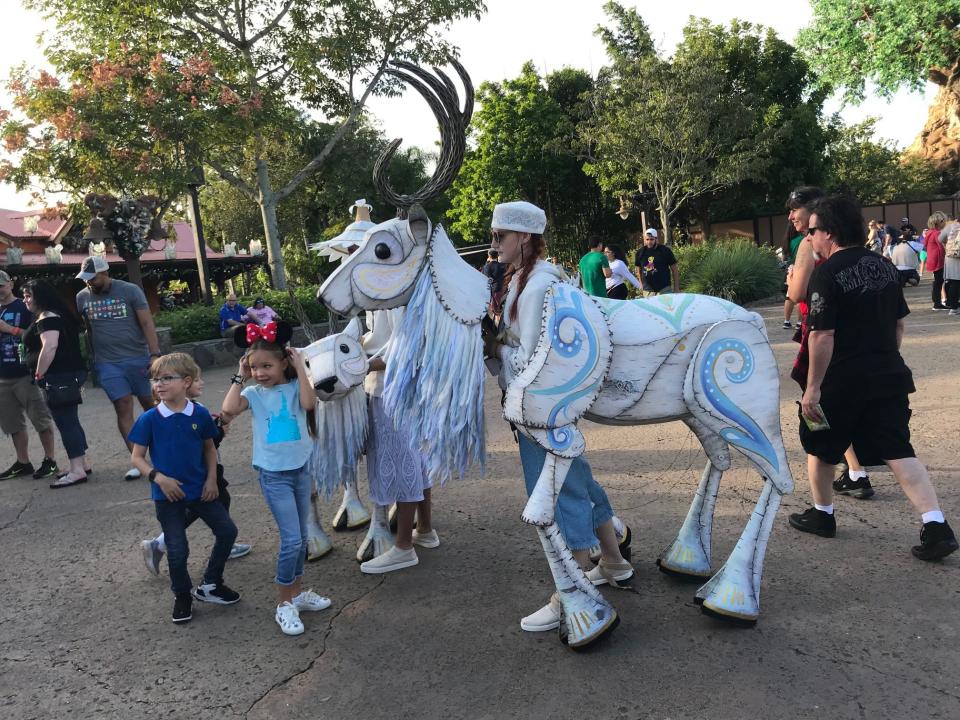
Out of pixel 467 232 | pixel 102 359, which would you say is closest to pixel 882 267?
pixel 102 359

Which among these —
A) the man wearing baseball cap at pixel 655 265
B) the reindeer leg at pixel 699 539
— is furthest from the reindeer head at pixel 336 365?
the man wearing baseball cap at pixel 655 265

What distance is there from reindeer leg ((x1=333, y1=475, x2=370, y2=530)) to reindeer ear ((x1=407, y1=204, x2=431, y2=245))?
197 cm

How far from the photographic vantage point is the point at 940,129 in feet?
113

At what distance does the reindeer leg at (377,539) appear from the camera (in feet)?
12.2

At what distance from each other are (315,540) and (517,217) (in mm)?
2244

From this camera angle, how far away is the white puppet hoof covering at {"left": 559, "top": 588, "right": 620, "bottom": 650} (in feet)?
8.66

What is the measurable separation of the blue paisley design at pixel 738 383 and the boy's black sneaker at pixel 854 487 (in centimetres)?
164

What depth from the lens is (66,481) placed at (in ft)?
18.2

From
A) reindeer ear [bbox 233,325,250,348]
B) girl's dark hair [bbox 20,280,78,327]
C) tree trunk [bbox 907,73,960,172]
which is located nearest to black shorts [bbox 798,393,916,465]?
reindeer ear [bbox 233,325,250,348]

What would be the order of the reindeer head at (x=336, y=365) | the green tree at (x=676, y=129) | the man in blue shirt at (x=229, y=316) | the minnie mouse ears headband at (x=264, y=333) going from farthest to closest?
the green tree at (x=676, y=129) → the man in blue shirt at (x=229, y=316) → the reindeer head at (x=336, y=365) → the minnie mouse ears headband at (x=264, y=333)

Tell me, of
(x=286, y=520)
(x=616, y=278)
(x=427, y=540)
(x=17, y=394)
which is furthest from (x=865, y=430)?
(x=616, y=278)

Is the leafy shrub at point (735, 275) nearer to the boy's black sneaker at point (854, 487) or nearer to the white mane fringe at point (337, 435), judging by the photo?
the boy's black sneaker at point (854, 487)

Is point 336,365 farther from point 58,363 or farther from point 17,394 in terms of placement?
point 17,394

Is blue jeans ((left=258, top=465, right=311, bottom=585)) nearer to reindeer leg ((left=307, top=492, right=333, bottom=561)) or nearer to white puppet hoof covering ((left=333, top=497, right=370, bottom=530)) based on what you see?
reindeer leg ((left=307, top=492, right=333, bottom=561))
